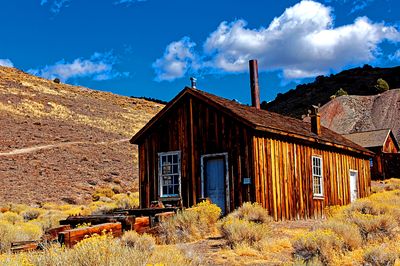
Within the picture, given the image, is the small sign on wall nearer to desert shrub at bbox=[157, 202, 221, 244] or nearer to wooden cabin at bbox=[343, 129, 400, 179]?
desert shrub at bbox=[157, 202, 221, 244]

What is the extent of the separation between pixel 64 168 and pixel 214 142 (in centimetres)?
2301

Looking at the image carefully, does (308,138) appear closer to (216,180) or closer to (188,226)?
(216,180)

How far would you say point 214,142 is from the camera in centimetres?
1599

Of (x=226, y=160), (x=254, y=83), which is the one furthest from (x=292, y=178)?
(x=254, y=83)

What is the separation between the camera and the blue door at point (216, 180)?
1573cm

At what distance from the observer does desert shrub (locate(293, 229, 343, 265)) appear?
27.8 ft

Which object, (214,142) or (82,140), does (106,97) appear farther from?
(214,142)

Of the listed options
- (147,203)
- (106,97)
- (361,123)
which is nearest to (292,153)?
(147,203)

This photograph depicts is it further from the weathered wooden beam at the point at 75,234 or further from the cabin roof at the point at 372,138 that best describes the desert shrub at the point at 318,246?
→ the cabin roof at the point at 372,138

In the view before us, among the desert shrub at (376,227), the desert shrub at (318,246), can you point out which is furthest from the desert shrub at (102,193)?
the desert shrub at (318,246)

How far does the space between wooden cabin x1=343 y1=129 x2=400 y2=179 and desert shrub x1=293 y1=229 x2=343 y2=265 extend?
102ft

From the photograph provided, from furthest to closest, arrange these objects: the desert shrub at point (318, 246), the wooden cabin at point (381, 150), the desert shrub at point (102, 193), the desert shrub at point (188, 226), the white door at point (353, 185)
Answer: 1. the wooden cabin at point (381, 150)
2. the desert shrub at point (102, 193)
3. the white door at point (353, 185)
4. the desert shrub at point (188, 226)
5. the desert shrub at point (318, 246)

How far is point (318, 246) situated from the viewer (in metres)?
8.56

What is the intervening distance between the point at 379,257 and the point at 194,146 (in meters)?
9.34
